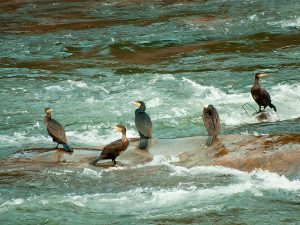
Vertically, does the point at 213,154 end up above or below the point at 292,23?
below

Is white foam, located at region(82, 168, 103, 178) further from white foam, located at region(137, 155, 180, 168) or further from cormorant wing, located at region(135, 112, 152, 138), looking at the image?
cormorant wing, located at region(135, 112, 152, 138)

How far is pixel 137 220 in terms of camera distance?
29.1 feet

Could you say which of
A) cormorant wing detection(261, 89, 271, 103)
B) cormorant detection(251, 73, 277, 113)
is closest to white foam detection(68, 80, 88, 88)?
cormorant detection(251, 73, 277, 113)

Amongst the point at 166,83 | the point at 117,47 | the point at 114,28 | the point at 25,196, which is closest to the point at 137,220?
the point at 25,196

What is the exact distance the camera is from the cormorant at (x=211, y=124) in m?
11.2

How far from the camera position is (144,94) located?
16.5 m

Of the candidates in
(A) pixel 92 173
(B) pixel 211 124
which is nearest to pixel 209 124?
(B) pixel 211 124

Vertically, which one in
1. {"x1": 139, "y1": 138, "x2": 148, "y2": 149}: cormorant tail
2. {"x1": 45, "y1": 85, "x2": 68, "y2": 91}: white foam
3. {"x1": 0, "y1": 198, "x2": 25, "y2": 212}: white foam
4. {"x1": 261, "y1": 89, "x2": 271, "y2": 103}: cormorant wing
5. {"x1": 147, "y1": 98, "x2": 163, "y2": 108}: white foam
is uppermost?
{"x1": 261, "y1": 89, "x2": 271, "y2": 103}: cormorant wing

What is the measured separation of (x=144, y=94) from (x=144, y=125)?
490 cm

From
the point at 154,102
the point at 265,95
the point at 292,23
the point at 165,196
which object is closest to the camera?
the point at 165,196

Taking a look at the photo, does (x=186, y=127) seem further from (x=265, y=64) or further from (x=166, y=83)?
(x=265, y=64)

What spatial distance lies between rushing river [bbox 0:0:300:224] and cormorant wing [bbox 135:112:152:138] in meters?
0.65

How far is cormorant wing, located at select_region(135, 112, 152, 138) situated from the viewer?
37.9 ft

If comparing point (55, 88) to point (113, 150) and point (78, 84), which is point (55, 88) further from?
point (113, 150)
